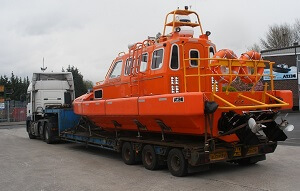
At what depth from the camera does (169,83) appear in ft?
30.8

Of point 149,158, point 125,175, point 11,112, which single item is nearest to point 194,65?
point 149,158

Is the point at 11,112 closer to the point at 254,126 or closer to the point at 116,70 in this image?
the point at 116,70

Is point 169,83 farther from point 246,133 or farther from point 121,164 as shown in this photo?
point 121,164

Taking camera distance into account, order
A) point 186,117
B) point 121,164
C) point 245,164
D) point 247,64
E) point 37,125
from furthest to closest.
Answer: point 37,125 → point 121,164 → point 245,164 → point 247,64 → point 186,117

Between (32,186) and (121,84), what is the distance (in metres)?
4.26

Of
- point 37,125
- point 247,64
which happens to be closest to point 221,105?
point 247,64

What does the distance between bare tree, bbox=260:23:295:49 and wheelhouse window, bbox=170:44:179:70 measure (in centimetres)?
4287

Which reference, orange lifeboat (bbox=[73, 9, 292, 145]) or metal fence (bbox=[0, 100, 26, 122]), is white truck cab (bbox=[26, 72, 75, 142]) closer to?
orange lifeboat (bbox=[73, 9, 292, 145])

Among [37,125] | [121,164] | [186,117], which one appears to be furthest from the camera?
[37,125]

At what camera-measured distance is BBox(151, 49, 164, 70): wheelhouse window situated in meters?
9.81

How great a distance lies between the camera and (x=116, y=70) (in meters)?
11.9

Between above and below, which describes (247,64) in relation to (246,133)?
above

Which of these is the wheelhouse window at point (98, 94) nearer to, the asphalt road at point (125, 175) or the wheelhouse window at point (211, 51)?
the asphalt road at point (125, 175)

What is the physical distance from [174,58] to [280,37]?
43869mm
